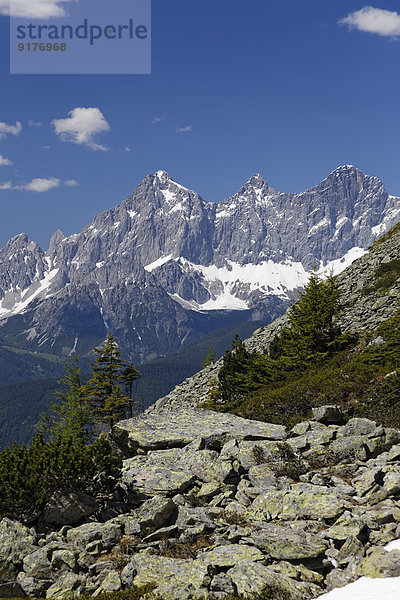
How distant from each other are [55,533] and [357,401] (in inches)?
636

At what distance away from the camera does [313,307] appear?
3678cm

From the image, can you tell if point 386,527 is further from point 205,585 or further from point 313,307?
point 313,307

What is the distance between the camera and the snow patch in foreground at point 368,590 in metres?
9.66

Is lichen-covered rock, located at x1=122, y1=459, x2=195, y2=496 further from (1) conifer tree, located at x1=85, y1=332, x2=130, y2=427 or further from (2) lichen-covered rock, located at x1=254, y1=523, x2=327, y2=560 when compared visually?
(1) conifer tree, located at x1=85, y1=332, x2=130, y2=427

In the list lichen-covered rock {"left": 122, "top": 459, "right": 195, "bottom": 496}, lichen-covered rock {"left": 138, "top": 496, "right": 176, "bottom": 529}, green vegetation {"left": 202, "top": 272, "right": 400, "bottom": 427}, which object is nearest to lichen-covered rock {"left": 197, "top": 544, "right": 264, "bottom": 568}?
lichen-covered rock {"left": 138, "top": 496, "right": 176, "bottom": 529}

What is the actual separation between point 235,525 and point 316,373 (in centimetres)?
1871

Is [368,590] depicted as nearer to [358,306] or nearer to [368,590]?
[368,590]

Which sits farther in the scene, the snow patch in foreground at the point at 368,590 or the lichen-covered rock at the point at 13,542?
the lichen-covered rock at the point at 13,542

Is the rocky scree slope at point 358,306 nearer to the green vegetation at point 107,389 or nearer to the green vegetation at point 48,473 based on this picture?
the green vegetation at point 107,389

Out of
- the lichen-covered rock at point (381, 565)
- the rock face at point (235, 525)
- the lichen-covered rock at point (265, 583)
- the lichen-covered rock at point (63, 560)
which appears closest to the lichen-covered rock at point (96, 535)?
the rock face at point (235, 525)

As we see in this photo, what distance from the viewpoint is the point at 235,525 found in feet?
42.4

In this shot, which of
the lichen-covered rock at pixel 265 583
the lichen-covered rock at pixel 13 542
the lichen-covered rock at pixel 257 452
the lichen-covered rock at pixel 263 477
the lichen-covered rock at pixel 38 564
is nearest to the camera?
the lichen-covered rock at pixel 265 583

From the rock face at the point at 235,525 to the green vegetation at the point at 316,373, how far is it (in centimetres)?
418

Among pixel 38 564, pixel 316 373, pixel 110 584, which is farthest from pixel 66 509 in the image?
pixel 316 373
